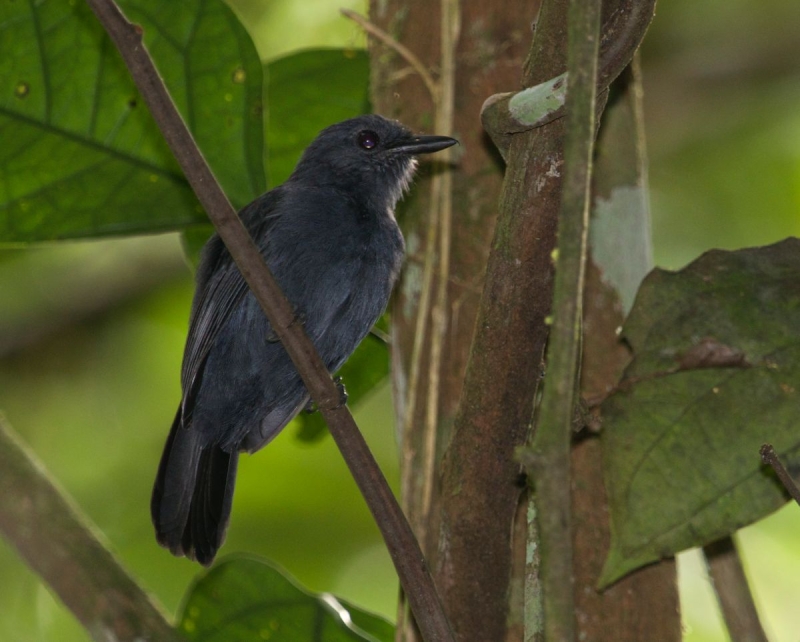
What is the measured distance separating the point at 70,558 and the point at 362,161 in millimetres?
1784

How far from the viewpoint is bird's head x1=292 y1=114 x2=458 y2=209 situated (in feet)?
11.8

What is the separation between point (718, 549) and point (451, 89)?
1.52m

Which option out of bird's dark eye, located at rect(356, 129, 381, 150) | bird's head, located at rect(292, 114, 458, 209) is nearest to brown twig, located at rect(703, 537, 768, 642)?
bird's head, located at rect(292, 114, 458, 209)

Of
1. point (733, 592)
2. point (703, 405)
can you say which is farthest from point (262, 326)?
point (733, 592)

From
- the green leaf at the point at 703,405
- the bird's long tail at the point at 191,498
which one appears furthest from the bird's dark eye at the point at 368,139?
the green leaf at the point at 703,405

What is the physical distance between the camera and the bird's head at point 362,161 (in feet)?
11.8

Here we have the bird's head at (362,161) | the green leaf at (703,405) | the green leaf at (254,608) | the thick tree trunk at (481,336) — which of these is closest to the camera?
the thick tree trunk at (481,336)

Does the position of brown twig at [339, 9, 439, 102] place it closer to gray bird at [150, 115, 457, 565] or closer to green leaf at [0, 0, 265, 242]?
gray bird at [150, 115, 457, 565]

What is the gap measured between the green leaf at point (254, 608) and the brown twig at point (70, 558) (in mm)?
443

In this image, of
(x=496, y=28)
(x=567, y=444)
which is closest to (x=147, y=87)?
(x=567, y=444)

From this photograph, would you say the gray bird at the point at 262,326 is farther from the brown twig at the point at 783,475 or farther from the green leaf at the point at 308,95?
the brown twig at the point at 783,475

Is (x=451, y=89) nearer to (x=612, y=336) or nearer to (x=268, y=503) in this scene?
(x=612, y=336)

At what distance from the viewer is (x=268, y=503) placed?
5785 millimetres

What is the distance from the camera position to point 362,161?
12.3 ft
